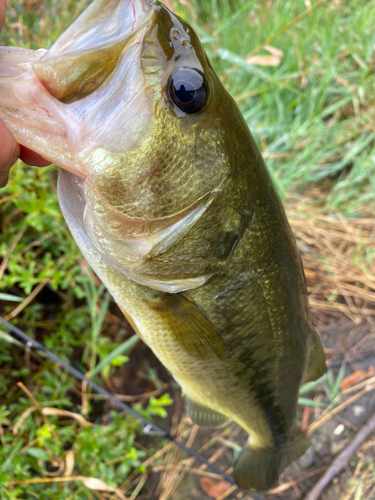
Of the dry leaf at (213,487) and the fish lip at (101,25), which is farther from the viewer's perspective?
the dry leaf at (213,487)

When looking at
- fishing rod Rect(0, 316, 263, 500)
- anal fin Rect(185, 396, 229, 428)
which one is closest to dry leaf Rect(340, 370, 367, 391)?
fishing rod Rect(0, 316, 263, 500)

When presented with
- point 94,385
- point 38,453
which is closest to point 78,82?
point 94,385

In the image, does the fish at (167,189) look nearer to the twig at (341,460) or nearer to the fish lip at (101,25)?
the fish lip at (101,25)

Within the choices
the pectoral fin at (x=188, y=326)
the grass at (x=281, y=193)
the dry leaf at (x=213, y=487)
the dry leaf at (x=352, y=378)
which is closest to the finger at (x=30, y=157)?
the pectoral fin at (x=188, y=326)

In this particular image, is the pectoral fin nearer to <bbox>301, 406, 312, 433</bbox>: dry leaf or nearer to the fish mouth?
the fish mouth

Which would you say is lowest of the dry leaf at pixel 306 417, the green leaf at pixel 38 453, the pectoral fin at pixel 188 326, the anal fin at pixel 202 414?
the dry leaf at pixel 306 417

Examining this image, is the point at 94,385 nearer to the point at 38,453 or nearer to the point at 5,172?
the point at 38,453

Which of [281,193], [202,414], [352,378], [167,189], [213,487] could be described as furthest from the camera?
[281,193]
